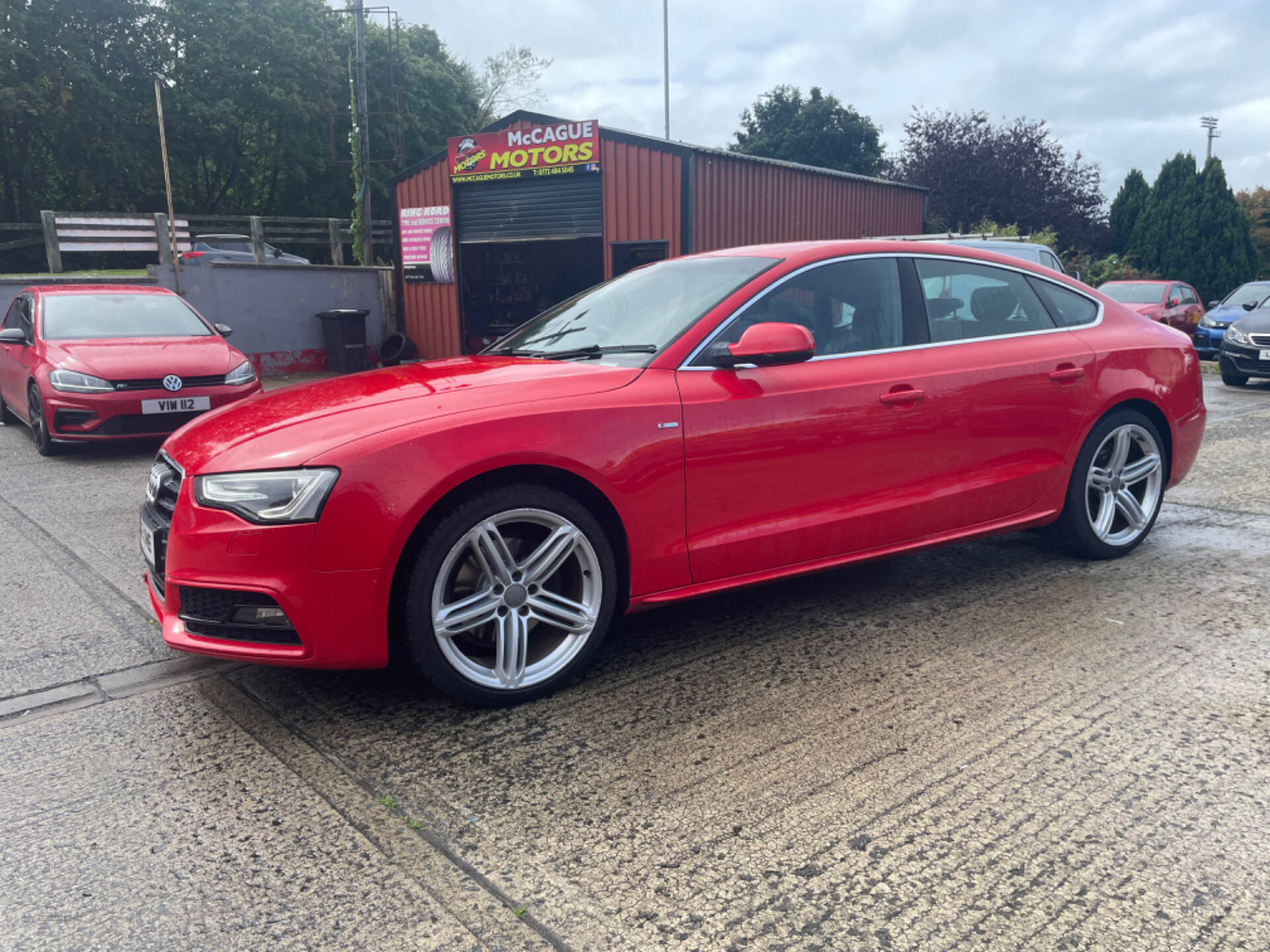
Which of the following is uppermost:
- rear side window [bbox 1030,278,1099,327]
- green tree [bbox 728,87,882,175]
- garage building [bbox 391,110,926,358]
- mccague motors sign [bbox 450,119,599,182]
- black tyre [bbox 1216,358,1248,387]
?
green tree [bbox 728,87,882,175]

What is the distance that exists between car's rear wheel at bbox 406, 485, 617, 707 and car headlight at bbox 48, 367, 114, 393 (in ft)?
20.0

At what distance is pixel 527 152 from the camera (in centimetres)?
1570

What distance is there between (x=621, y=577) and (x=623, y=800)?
36.3 inches

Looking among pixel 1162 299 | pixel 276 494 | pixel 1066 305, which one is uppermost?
pixel 1162 299

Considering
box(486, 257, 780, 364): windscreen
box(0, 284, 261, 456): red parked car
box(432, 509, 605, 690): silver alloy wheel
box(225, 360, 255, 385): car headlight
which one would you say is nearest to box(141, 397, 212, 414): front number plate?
box(0, 284, 261, 456): red parked car

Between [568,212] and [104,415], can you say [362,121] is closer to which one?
[568,212]

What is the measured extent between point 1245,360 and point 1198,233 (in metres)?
22.1

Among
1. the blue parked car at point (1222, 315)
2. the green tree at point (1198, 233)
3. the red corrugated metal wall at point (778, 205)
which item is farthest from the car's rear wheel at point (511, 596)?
the green tree at point (1198, 233)

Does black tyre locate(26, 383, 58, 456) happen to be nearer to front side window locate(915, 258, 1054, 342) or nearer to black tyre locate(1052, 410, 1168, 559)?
front side window locate(915, 258, 1054, 342)

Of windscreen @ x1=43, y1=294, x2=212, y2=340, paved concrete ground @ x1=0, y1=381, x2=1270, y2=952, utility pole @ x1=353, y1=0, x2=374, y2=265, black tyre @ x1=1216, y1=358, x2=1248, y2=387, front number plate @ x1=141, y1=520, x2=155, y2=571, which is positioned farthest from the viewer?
utility pole @ x1=353, y1=0, x2=374, y2=265

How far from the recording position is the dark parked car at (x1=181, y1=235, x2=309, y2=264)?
78.4 feet

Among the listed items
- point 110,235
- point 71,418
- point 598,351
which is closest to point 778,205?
point 71,418

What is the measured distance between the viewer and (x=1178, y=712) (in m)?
3.09

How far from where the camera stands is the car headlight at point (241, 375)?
324 inches
